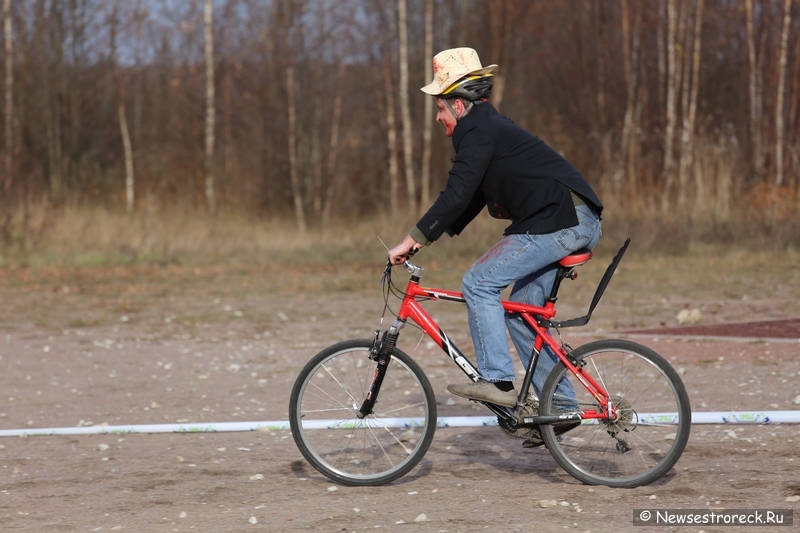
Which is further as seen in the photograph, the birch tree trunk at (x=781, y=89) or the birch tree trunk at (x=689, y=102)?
the birch tree trunk at (x=781, y=89)

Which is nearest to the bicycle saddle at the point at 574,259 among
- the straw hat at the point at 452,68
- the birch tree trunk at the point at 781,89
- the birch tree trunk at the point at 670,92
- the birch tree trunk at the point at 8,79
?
the straw hat at the point at 452,68

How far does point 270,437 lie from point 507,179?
8.05ft

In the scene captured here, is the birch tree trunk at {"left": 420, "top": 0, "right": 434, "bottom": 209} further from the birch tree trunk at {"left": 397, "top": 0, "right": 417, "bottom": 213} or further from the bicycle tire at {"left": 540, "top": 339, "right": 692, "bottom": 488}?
the bicycle tire at {"left": 540, "top": 339, "right": 692, "bottom": 488}

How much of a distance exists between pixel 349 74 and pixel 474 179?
20.9m

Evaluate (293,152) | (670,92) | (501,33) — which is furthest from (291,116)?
(670,92)

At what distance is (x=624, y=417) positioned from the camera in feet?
17.8

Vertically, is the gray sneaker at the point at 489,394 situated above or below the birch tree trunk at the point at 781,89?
below

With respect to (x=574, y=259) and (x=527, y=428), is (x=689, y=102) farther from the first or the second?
(x=527, y=428)

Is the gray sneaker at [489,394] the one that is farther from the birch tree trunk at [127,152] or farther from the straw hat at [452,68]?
the birch tree trunk at [127,152]

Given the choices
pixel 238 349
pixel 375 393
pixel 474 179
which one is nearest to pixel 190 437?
pixel 375 393

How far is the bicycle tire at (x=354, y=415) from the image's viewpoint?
18.2 feet

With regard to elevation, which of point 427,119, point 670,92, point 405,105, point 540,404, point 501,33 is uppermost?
point 501,33

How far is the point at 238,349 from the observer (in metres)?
10.3

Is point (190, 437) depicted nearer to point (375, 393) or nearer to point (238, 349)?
point (375, 393)
